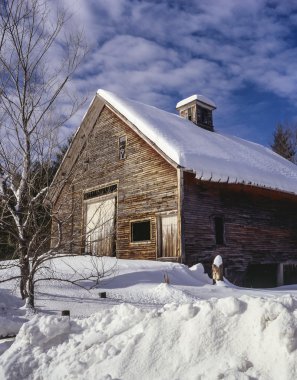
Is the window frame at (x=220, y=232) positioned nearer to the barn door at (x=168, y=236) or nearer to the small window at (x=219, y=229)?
the small window at (x=219, y=229)

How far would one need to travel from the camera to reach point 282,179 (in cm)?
1605

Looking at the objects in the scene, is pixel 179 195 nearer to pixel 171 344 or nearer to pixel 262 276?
pixel 262 276

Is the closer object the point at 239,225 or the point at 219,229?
the point at 219,229

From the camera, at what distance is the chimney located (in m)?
20.1

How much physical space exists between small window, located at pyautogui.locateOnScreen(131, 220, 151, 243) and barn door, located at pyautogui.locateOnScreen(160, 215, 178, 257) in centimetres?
132

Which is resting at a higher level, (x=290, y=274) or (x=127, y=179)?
(x=127, y=179)

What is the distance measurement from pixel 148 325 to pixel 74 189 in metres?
14.5

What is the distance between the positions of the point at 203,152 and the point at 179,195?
7.21 ft

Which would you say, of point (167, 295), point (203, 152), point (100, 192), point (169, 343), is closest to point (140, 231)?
point (100, 192)

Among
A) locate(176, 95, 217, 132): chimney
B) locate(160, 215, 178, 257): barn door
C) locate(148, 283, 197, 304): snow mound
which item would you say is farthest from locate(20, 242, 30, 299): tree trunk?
locate(176, 95, 217, 132): chimney

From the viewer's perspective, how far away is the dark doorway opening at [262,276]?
17.3 m

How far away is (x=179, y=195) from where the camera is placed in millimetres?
12867

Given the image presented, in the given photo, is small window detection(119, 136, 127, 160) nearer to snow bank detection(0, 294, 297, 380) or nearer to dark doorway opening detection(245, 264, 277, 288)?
dark doorway opening detection(245, 264, 277, 288)

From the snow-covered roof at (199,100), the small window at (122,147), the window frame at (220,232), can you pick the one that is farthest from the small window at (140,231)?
the snow-covered roof at (199,100)
